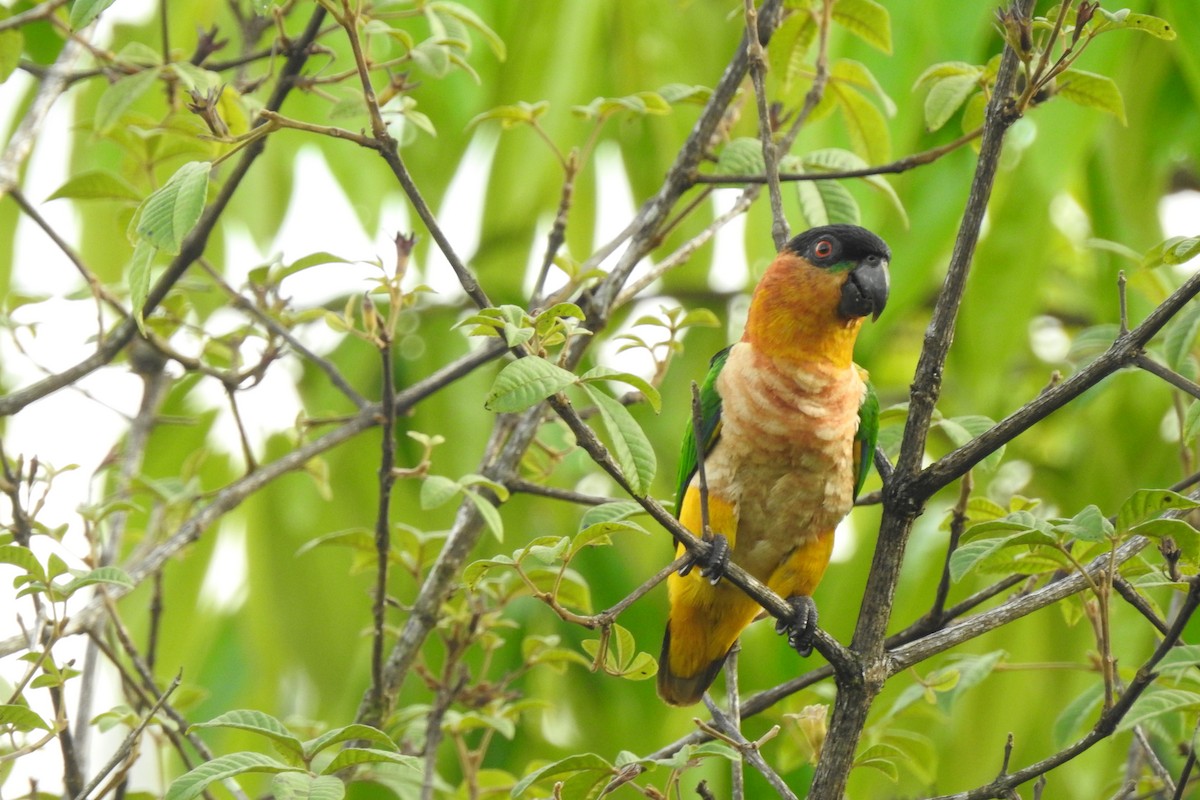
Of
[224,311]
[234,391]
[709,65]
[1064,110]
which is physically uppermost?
[709,65]

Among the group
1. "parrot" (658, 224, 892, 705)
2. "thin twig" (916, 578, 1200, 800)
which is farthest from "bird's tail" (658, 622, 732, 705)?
"thin twig" (916, 578, 1200, 800)

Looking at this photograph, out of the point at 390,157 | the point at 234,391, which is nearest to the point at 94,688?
the point at 234,391

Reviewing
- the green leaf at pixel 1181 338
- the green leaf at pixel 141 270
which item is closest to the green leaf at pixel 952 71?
the green leaf at pixel 1181 338

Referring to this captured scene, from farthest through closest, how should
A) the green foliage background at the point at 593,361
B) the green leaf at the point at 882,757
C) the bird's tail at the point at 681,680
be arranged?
the green foliage background at the point at 593,361 → the bird's tail at the point at 681,680 → the green leaf at the point at 882,757

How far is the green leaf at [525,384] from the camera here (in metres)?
1.54

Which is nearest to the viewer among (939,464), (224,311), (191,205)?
(191,205)

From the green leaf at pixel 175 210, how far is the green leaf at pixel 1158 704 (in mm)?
1408

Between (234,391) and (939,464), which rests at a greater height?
(234,391)

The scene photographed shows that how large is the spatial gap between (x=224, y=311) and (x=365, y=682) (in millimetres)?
1086

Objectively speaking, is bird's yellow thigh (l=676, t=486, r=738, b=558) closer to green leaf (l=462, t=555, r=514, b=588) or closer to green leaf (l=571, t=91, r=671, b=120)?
green leaf (l=571, t=91, r=671, b=120)

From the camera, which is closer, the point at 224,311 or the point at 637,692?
the point at 224,311

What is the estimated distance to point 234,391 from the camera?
8.93 ft

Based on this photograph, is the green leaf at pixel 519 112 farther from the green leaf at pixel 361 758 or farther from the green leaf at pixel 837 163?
the green leaf at pixel 361 758

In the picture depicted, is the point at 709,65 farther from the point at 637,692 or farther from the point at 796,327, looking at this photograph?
the point at 637,692
